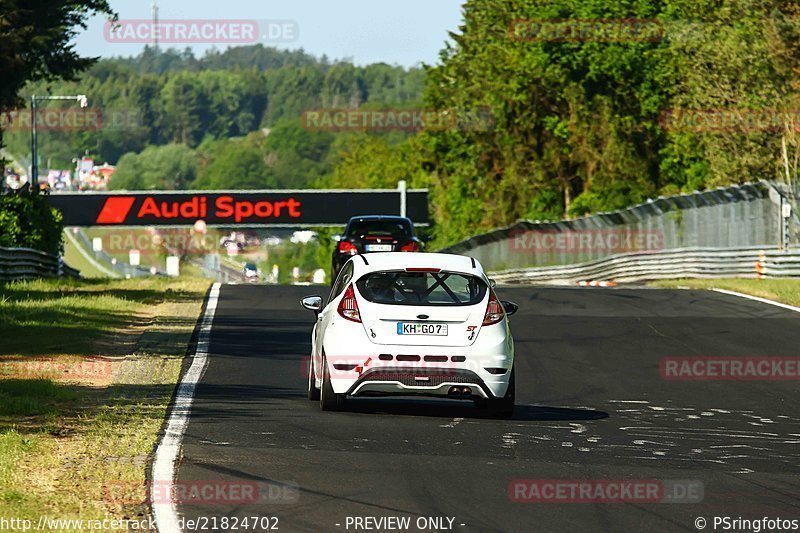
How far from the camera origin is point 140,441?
11047 mm

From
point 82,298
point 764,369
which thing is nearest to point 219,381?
point 764,369

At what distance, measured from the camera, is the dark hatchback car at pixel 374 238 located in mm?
30438

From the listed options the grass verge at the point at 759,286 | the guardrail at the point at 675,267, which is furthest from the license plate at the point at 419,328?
the guardrail at the point at 675,267

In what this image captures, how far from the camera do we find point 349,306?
1320cm

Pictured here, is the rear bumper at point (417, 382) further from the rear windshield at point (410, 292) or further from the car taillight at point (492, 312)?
the rear windshield at point (410, 292)

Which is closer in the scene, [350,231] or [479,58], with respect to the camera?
[350,231]

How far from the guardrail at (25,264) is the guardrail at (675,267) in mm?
17096

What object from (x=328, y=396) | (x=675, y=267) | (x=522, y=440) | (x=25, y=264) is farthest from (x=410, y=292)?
(x=675, y=267)

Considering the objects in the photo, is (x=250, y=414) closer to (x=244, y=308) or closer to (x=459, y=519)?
(x=459, y=519)

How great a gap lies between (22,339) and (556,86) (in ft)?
200

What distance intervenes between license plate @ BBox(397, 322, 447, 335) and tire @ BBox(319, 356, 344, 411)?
76 centimetres

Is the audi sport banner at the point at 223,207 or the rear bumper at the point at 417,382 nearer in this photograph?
the rear bumper at the point at 417,382

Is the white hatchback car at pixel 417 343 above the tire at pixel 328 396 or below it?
above

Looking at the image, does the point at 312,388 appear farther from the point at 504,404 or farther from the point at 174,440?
the point at 174,440
